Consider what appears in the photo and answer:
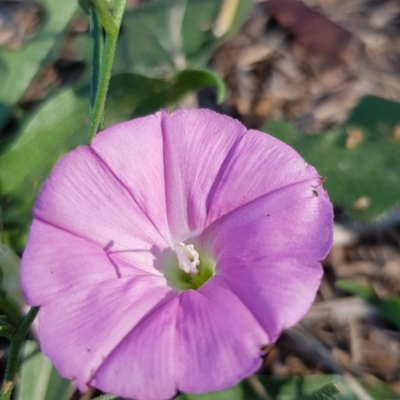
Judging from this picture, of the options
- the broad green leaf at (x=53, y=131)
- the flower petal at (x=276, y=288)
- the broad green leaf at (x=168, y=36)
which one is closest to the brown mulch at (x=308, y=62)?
the broad green leaf at (x=168, y=36)

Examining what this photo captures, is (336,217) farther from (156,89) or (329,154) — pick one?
(156,89)

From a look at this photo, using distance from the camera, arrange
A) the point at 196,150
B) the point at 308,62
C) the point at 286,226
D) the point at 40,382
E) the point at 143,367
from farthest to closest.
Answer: the point at 308,62
the point at 40,382
the point at 196,150
the point at 286,226
the point at 143,367

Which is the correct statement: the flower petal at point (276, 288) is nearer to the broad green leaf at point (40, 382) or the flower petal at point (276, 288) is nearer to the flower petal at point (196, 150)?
the flower petal at point (196, 150)

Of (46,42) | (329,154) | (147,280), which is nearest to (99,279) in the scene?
(147,280)

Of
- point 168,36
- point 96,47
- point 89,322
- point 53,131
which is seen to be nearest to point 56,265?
point 89,322

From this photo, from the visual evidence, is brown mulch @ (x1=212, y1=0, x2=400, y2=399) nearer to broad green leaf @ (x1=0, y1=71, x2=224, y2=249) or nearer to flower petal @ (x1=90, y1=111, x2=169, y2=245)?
broad green leaf @ (x1=0, y1=71, x2=224, y2=249)

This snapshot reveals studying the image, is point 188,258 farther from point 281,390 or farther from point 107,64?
point 281,390

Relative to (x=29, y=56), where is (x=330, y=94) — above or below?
below
